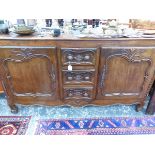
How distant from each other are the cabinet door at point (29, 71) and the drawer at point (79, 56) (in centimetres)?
8

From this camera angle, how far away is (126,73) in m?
1.33

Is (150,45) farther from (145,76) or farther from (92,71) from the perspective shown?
(92,71)

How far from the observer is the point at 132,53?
1.21 meters

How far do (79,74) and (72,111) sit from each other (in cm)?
49

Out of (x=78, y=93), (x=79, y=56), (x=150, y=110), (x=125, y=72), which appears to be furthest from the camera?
(x=150, y=110)

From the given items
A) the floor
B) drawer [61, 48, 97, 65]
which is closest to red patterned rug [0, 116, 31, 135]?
the floor

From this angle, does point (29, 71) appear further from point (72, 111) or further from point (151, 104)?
point (151, 104)

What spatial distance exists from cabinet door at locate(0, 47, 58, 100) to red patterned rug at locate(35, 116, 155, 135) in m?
0.27

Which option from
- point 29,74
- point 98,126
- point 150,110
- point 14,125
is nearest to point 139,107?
point 150,110

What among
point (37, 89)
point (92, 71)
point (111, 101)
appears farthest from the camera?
point (111, 101)

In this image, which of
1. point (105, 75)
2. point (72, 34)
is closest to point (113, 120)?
point (105, 75)

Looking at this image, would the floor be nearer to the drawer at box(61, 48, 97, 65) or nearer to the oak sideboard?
the oak sideboard

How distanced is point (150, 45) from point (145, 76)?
0.29 meters

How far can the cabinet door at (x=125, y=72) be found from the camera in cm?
121
